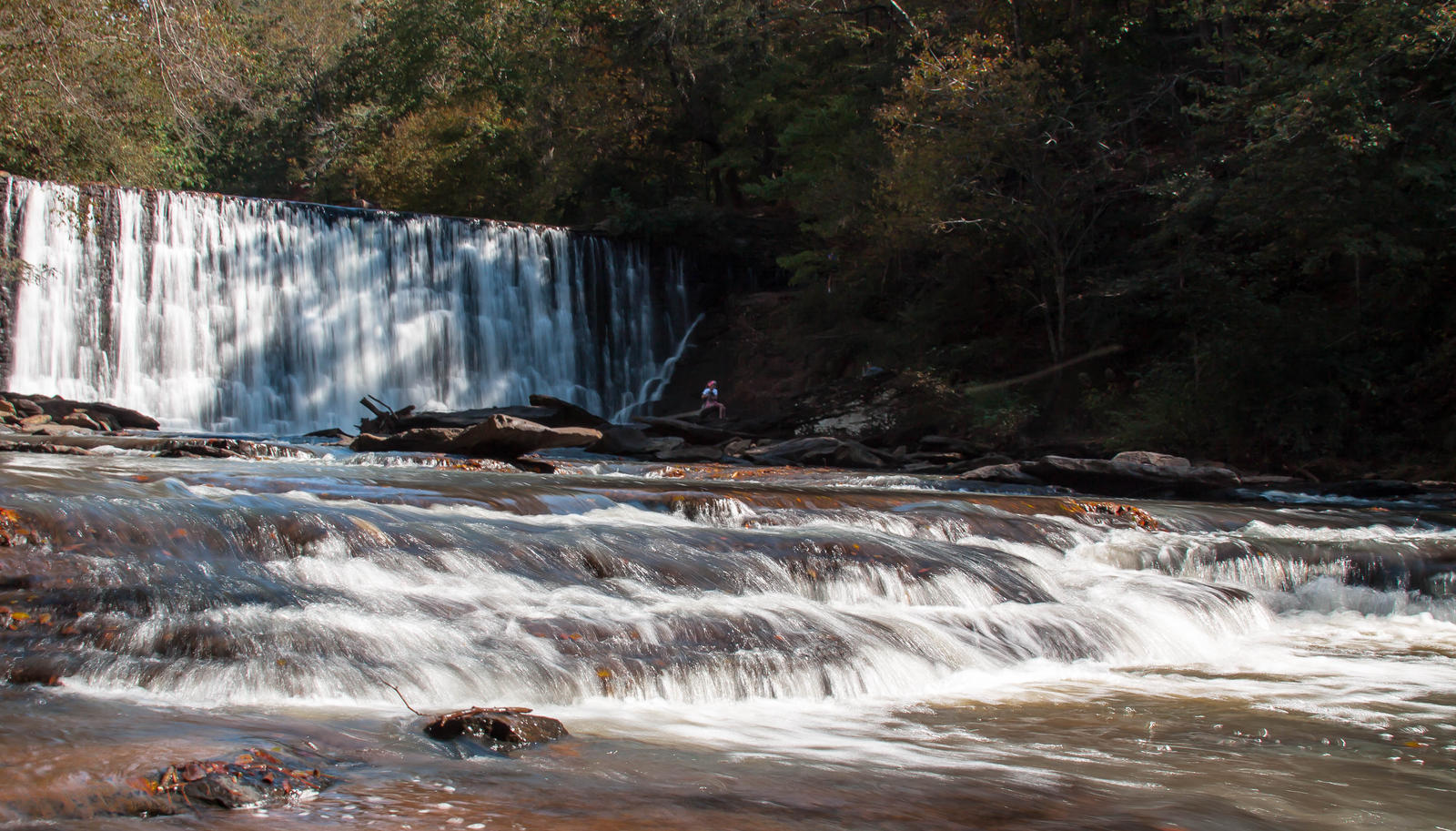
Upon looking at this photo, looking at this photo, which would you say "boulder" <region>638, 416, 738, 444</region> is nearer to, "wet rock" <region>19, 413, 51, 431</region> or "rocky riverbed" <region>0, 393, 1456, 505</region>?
"rocky riverbed" <region>0, 393, 1456, 505</region>

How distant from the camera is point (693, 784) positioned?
4113 mm

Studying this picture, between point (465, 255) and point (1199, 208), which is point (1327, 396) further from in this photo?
point (465, 255)

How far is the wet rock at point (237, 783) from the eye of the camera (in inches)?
140

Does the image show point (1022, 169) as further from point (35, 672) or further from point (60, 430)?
point (35, 672)

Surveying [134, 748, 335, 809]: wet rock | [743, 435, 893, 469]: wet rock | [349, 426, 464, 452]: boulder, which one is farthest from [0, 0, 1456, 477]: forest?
[134, 748, 335, 809]: wet rock

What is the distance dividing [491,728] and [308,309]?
26.1 meters

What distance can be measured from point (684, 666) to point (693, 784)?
1901mm

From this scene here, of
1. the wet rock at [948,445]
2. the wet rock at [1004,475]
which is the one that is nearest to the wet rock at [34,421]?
the wet rock at [1004,475]

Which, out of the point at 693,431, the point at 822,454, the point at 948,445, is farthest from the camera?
the point at 693,431

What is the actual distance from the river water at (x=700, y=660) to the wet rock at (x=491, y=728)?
0.35ft

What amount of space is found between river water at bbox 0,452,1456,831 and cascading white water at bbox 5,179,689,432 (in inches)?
633

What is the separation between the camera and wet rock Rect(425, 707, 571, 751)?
4.45 meters

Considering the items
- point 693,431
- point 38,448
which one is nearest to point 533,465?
point 38,448

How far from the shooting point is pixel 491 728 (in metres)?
4.48
